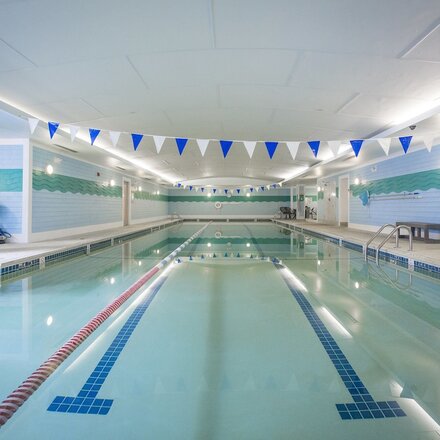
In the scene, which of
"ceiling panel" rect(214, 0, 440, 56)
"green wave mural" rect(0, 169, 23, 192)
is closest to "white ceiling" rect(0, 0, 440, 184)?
"ceiling panel" rect(214, 0, 440, 56)

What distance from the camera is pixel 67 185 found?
27.1 feet

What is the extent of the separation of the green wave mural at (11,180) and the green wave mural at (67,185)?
0.28 meters

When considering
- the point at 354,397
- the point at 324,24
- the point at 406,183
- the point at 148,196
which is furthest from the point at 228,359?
the point at 148,196

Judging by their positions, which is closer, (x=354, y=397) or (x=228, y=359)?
(x=354, y=397)

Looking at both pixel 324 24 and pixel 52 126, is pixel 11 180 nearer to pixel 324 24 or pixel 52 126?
pixel 52 126

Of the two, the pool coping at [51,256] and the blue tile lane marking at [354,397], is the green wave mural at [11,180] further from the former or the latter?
the blue tile lane marking at [354,397]

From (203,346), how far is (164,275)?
257 centimetres

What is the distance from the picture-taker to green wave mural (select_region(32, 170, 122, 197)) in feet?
23.2

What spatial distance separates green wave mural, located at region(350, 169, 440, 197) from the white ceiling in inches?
62.8

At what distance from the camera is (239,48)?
128 inches

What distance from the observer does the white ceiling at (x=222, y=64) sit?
2.67 metres

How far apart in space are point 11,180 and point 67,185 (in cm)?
167

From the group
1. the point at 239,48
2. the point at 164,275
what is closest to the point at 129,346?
the point at 164,275

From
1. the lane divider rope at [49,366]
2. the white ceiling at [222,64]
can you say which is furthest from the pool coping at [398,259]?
the lane divider rope at [49,366]
